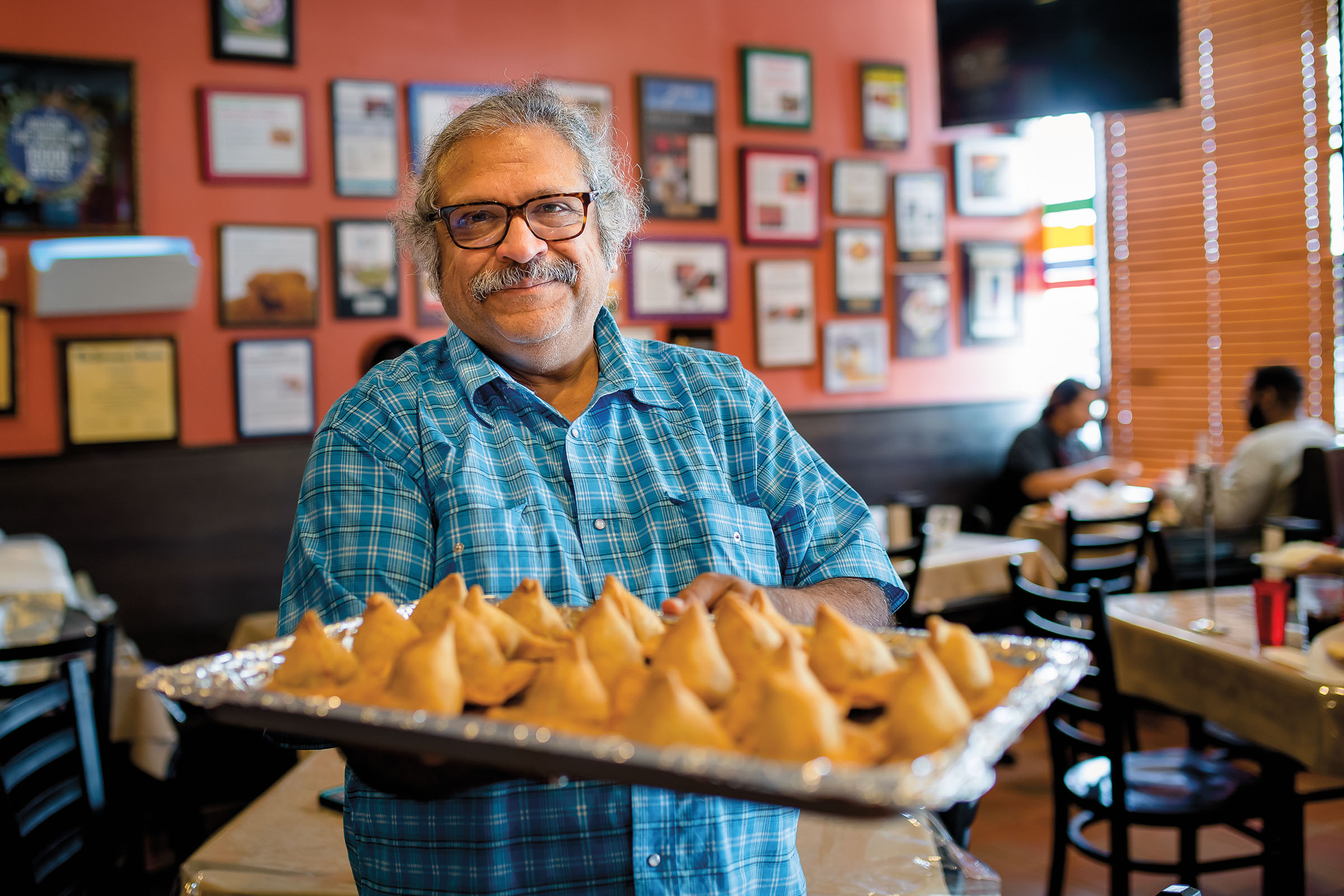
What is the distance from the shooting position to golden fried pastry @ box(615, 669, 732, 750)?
71cm

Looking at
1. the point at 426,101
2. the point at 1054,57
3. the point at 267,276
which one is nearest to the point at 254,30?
the point at 426,101

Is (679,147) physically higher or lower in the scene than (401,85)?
lower

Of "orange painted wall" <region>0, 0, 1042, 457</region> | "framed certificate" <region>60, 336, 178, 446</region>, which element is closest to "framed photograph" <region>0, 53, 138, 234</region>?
"orange painted wall" <region>0, 0, 1042, 457</region>

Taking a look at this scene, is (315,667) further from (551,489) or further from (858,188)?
(858,188)

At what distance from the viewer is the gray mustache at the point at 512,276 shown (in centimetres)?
134

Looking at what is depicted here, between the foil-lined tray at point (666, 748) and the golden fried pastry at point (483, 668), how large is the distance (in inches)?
0.8

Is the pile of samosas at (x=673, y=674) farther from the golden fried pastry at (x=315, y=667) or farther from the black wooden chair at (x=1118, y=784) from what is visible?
the black wooden chair at (x=1118, y=784)

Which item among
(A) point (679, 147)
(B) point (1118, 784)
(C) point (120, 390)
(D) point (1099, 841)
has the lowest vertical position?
(D) point (1099, 841)

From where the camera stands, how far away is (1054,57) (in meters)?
5.02

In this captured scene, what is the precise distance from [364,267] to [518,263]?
126 inches

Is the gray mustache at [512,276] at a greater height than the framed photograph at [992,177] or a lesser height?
lesser

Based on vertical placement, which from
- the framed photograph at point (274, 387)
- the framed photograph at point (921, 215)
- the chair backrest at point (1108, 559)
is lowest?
the chair backrest at point (1108, 559)

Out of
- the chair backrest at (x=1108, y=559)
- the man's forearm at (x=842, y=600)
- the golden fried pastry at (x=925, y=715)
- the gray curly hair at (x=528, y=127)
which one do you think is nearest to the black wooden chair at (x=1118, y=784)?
the chair backrest at (x=1108, y=559)

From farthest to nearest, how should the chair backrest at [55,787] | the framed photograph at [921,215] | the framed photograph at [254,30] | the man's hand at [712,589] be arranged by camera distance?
the framed photograph at [921,215], the framed photograph at [254,30], the chair backrest at [55,787], the man's hand at [712,589]
